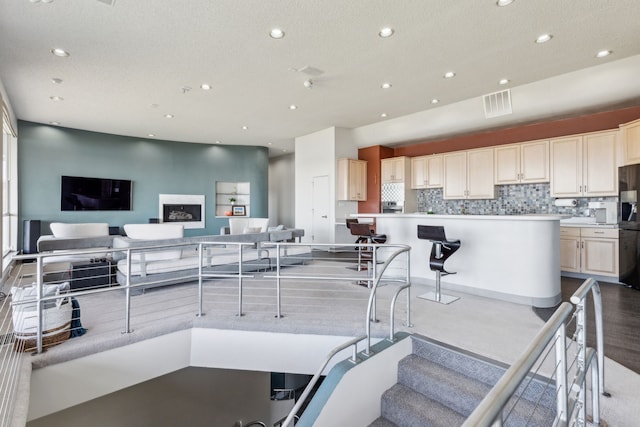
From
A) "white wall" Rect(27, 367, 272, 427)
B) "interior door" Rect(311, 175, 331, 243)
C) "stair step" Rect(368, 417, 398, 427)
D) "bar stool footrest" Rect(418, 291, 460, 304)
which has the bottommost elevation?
"white wall" Rect(27, 367, 272, 427)

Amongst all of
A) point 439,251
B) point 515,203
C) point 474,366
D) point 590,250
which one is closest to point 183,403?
point 474,366

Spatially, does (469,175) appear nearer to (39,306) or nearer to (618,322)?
(618,322)

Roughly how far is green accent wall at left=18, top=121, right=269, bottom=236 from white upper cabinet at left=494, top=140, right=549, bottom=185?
6.87 m

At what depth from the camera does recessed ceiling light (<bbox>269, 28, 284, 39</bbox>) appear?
345 cm

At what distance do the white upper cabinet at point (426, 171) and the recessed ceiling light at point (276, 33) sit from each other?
4.77 m

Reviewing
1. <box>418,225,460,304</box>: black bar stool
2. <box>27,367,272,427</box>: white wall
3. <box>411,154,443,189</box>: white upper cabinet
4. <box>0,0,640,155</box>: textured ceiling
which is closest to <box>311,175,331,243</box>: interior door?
<box>0,0,640,155</box>: textured ceiling

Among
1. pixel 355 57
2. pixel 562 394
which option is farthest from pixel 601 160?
pixel 562 394

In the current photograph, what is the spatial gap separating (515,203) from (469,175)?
3.36 ft

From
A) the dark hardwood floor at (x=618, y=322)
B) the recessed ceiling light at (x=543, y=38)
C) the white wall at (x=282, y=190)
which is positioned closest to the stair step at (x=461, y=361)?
the dark hardwood floor at (x=618, y=322)

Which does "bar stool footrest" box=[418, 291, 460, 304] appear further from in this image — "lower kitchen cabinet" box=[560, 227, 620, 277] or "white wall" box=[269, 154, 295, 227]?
"white wall" box=[269, 154, 295, 227]

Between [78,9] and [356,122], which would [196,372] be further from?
[356,122]

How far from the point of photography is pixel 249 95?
5.45 meters

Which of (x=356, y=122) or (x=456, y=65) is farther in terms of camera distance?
(x=356, y=122)

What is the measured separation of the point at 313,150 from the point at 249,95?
310cm
